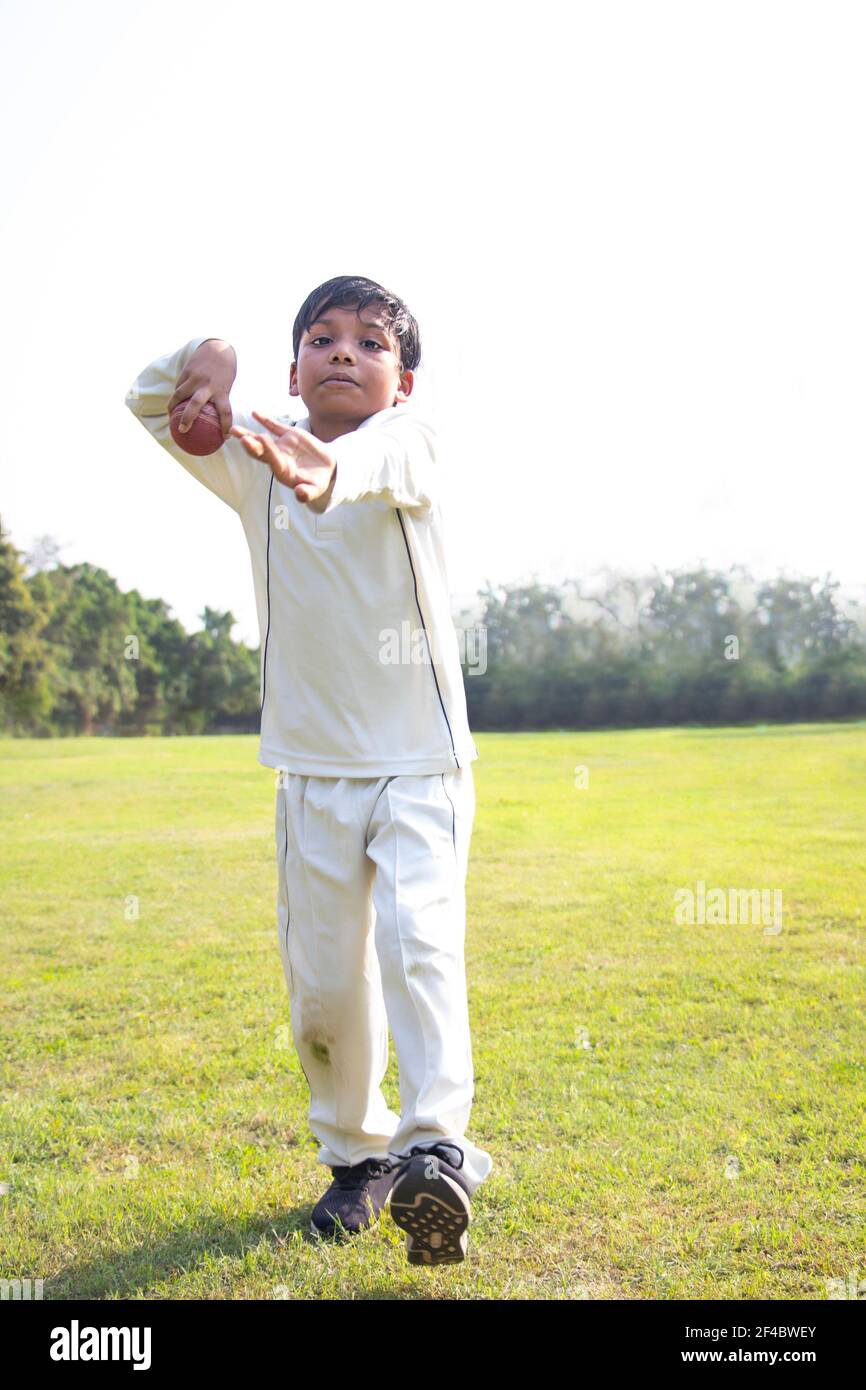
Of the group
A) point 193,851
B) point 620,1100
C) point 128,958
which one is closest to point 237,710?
point 193,851

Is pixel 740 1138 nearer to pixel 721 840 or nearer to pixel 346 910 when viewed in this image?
pixel 346 910

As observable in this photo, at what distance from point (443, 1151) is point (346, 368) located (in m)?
1.65

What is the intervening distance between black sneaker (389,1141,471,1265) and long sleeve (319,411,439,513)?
121 centimetres

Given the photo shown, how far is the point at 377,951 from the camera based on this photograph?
2.54 m

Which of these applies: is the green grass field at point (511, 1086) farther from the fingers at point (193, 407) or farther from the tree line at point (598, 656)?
the tree line at point (598, 656)

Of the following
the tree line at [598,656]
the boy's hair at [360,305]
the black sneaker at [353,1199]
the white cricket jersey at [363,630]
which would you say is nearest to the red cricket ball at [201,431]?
the white cricket jersey at [363,630]

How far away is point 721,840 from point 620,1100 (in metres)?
6.70

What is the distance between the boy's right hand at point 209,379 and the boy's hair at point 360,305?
0.31m

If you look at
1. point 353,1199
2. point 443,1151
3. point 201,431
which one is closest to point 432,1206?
point 443,1151

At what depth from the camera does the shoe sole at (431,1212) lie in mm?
2197

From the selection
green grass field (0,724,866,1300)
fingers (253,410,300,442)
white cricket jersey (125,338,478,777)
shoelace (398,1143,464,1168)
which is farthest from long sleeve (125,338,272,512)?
green grass field (0,724,866,1300)

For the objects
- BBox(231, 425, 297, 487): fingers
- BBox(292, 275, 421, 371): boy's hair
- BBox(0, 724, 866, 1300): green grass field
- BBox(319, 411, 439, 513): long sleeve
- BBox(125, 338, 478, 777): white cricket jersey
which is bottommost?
BBox(0, 724, 866, 1300): green grass field

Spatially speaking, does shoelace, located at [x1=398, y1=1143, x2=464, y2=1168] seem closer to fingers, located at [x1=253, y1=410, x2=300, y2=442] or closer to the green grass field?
the green grass field

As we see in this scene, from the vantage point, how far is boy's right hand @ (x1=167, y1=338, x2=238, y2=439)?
99.7 inches
